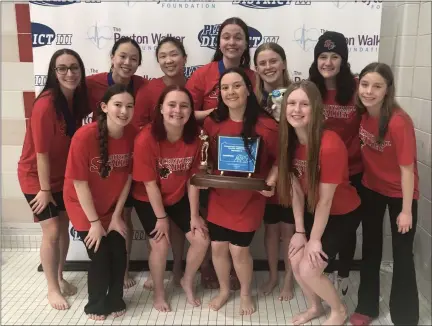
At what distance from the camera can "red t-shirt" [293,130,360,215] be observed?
1.92 meters

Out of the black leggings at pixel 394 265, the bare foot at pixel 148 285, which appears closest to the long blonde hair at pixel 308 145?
the black leggings at pixel 394 265

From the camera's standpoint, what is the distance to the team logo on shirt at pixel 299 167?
6.62 feet

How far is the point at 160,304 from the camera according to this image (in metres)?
2.34

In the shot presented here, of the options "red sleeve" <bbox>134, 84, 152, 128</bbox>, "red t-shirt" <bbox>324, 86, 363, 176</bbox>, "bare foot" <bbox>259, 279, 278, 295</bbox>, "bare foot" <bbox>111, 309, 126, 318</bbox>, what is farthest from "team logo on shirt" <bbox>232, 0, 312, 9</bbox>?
"bare foot" <bbox>111, 309, 126, 318</bbox>

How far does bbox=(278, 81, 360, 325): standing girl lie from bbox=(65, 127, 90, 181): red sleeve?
0.94m

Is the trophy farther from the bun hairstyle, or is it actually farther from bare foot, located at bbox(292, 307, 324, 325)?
bare foot, located at bbox(292, 307, 324, 325)

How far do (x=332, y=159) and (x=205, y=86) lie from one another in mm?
889

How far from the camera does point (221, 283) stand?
2.36 m

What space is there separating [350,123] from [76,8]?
1.74 m

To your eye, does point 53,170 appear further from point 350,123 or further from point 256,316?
point 350,123

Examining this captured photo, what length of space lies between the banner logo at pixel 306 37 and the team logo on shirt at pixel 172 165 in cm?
105

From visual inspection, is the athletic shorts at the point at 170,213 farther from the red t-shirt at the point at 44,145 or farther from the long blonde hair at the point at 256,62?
the long blonde hair at the point at 256,62

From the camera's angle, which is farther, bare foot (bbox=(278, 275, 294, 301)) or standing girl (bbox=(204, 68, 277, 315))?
bare foot (bbox=(278, 275, 294, 301))

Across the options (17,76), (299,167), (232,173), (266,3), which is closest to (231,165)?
(232,173)
